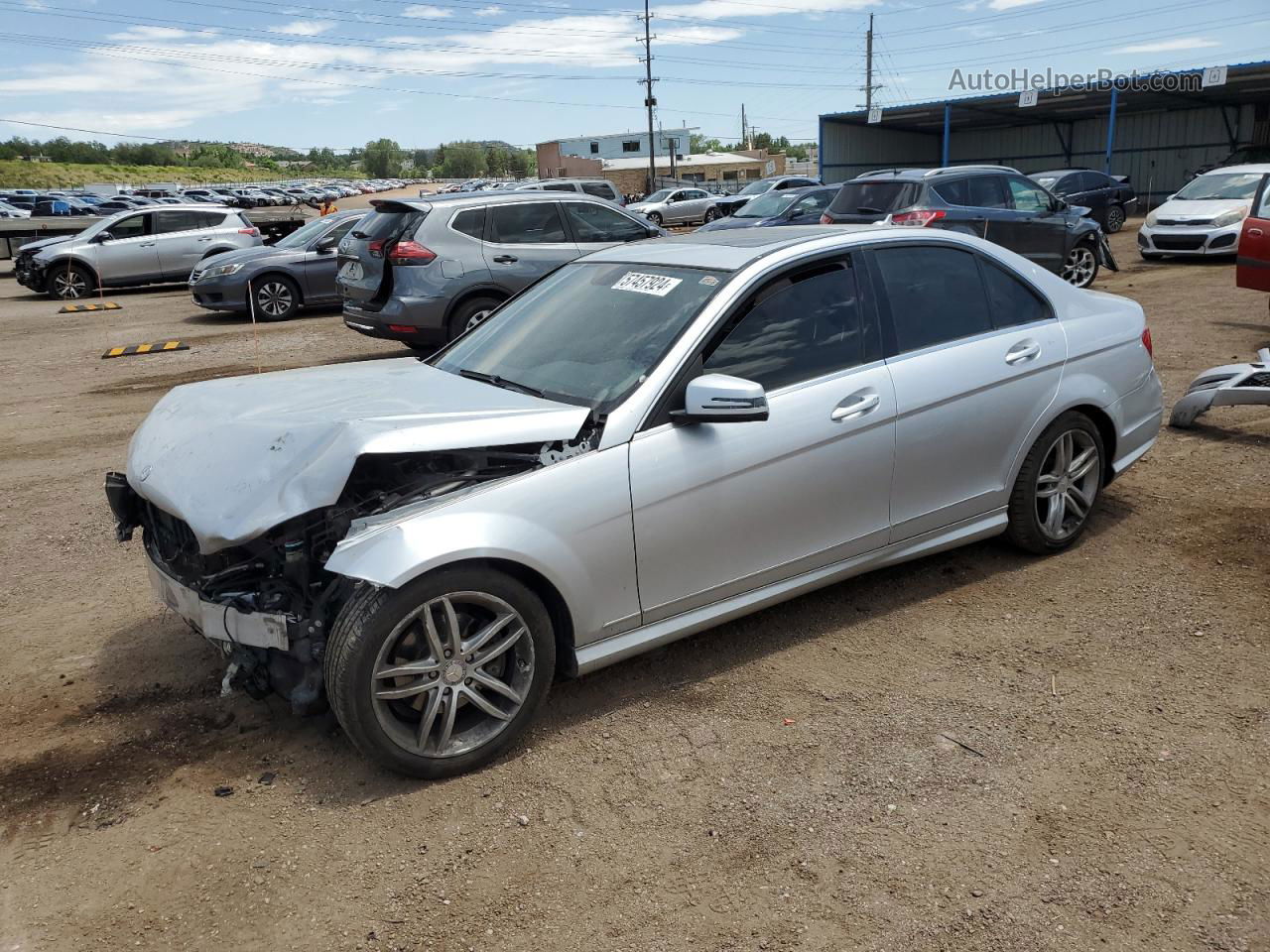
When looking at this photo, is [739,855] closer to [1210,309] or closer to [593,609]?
[593,609]

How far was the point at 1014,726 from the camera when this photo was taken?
11.8 ft

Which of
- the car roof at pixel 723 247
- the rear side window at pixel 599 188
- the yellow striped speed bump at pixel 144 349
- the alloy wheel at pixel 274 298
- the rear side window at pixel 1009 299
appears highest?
the rear side window at pixel 599 188

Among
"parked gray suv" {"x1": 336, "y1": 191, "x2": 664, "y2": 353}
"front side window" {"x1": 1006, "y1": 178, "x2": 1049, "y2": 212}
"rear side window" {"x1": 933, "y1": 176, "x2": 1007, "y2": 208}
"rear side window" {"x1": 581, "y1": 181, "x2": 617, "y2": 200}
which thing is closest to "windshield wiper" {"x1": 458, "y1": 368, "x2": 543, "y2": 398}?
"parked gray suv" {"x1": 336, "y1": 191, "x2": 664, "y2": 353}

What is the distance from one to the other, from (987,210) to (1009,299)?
951 centimetres

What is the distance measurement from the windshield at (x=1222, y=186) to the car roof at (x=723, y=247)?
1628 centimetres

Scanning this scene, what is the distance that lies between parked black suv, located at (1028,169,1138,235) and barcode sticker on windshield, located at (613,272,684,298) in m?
22.2

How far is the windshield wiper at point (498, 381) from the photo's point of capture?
13.2 feet

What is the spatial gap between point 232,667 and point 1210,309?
12.6 meters

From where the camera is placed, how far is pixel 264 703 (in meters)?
3.95

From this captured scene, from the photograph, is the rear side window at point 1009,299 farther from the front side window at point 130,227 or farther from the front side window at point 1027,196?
the front side window at point 130,227

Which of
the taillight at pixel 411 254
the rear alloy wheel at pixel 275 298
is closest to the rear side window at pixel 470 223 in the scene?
the taillight at pixel 411 254

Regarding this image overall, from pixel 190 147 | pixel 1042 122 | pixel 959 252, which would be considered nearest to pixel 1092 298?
pixel 959 252

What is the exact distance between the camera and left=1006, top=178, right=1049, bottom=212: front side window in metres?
14.0

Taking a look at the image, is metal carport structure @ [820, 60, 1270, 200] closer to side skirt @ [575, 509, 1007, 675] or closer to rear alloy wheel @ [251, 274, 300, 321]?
rear alloy wheel @ [251, 274, 300, 321]
